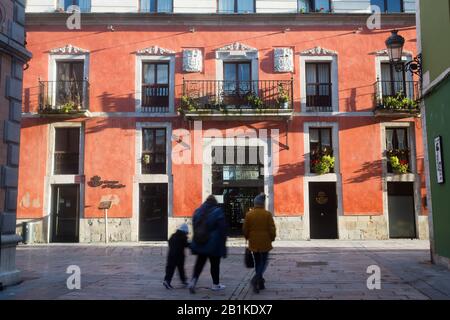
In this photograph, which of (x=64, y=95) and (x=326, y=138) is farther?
(x=326, y=138)

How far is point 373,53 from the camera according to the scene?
62.1 feet

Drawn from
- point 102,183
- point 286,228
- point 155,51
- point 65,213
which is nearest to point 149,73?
point 155,51

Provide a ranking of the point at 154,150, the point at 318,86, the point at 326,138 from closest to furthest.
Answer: the point at 154,150 → the point at 326,138 → the point at 318,86

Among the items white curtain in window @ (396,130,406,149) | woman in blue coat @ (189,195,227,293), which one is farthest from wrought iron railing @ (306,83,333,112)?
woman in blue coat @ (189,195,227,293)

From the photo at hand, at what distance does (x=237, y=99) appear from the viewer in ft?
61.2

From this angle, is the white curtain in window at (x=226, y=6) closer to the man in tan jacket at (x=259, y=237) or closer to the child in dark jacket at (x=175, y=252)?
the child in dark jacket at (x=175, y=252)

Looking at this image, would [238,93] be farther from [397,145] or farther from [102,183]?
[397,145]

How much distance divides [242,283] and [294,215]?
32.2 feet

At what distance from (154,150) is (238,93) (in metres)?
4.23

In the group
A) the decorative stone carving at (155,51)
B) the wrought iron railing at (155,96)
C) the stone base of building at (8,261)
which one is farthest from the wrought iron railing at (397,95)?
the stone base of building at (8,261)

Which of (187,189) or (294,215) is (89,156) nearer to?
(187,189)

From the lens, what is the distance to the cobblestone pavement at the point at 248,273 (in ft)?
24.7
